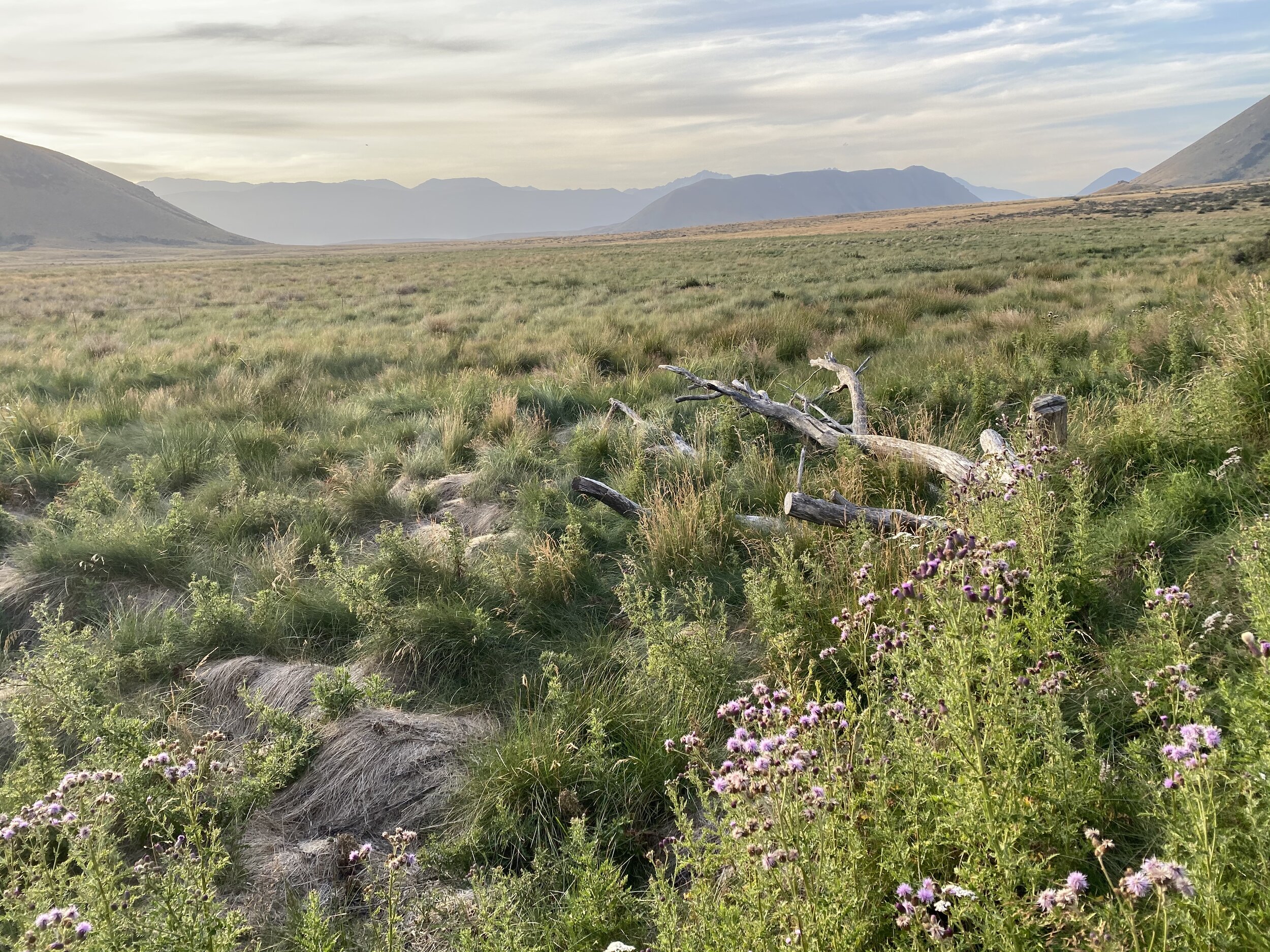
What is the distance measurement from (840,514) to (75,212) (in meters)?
215

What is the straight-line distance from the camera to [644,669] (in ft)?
11.3

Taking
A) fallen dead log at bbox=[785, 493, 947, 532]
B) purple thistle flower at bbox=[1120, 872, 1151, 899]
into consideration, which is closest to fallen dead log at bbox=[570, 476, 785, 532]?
fallen dead log at bbox=[785, 493, 947, 532]

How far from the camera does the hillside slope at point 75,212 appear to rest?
152 m

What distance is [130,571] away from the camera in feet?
15.1

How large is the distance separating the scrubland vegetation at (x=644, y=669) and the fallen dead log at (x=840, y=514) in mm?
161

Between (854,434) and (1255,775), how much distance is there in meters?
4.20

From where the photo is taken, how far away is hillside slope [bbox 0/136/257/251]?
152 metres

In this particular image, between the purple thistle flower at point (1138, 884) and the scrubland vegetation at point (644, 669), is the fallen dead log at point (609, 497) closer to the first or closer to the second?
the scrubland vegetation at point (644, 669)

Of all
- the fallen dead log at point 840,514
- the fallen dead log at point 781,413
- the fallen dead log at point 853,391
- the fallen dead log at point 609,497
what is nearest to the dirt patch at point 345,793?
the fallen dead log at point 609,497

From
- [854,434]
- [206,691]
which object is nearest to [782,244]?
[854,434]

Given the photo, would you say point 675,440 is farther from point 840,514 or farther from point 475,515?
point 840,514

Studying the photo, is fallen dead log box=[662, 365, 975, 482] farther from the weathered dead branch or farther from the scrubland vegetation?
the weathered dead branch

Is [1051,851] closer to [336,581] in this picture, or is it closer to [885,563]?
[885,563]

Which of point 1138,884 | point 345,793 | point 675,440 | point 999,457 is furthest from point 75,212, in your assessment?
point 1138,884
